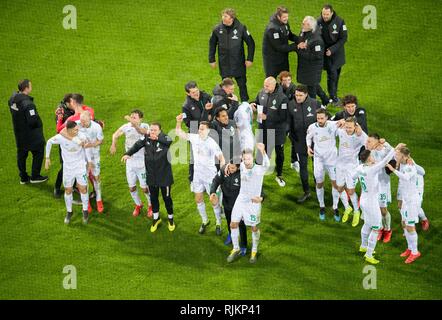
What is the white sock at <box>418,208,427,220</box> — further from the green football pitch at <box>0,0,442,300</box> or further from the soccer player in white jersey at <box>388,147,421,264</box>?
the soccer player in white jersey at <box>388,147,421,264</box>

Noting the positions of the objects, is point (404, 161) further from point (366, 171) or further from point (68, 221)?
point (68, 221)

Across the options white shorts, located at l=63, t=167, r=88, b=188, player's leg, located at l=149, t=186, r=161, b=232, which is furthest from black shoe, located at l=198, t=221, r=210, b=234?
white shorts, located at l=63, t=167, r=88, b=188

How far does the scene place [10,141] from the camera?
16438 millimetres

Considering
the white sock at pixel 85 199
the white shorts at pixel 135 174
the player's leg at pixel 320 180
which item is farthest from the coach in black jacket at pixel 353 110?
Answer: the white sock at pixel 85 199

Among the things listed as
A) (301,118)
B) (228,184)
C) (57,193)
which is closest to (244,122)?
(301,118)

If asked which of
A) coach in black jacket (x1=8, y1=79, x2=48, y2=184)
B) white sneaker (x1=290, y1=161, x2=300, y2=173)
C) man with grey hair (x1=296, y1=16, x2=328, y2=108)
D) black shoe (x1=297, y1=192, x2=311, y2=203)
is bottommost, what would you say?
black shoe (x1=297, y1=192, x2=311, y2=203)

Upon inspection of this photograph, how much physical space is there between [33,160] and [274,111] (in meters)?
3.88

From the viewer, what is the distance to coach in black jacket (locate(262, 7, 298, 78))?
15867 millimetres

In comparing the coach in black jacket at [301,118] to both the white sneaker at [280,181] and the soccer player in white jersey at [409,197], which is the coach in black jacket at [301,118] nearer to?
the white sneaker at [280,181]

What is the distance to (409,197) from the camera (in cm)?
1307

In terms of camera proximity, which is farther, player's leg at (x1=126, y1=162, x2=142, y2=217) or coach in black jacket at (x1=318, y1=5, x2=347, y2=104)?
coach in black jacket at (x1=318, y1=5, x2=347, y2=104)

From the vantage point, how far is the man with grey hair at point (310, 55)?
15797 mm

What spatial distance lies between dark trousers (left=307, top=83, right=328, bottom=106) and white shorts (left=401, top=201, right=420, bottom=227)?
11.8ft

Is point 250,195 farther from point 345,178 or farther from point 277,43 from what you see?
point 277,43
